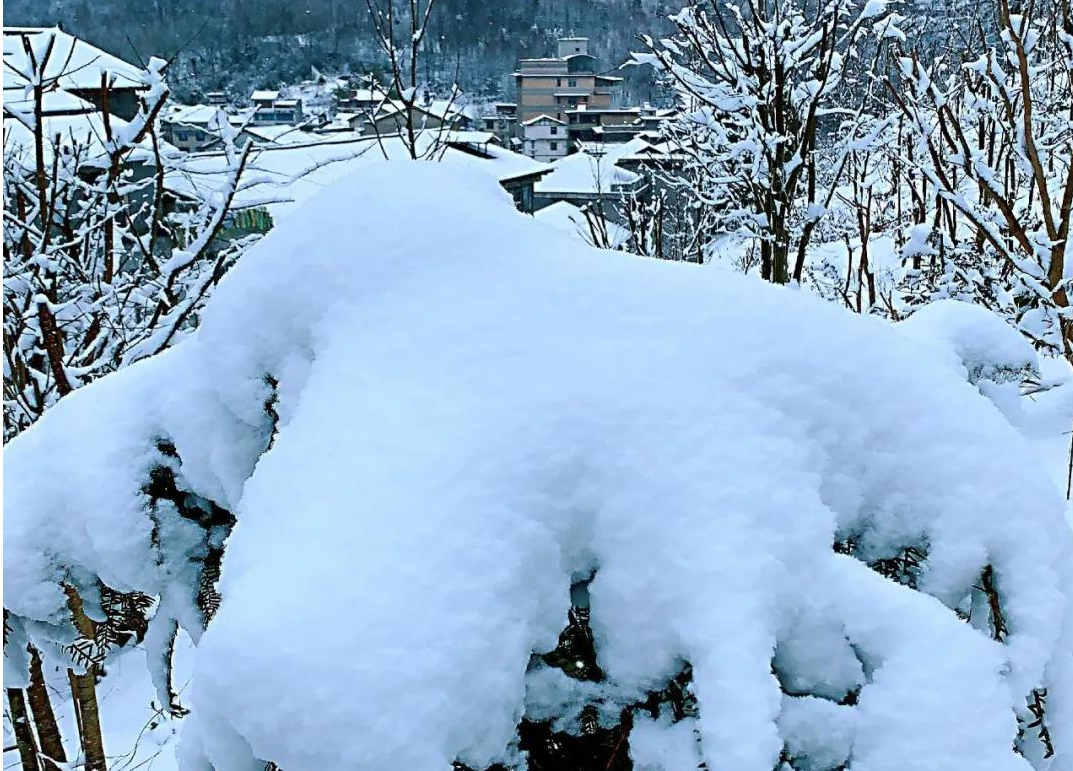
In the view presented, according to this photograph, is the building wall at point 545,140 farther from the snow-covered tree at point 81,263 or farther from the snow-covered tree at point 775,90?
the snow-covered tree at point 81,263

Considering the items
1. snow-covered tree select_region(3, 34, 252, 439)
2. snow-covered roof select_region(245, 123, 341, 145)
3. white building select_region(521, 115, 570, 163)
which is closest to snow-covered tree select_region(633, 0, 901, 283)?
snow-covered roof select_region(245, 123, 341, 145)

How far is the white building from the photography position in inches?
1533

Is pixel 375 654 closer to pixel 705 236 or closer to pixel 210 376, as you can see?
pixel 210 376

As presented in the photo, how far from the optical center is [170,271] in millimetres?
3881

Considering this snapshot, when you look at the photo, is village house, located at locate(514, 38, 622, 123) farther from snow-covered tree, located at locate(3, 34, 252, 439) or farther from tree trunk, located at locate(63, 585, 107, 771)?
tree trunk, located at locate(63, 585, 107, 771)

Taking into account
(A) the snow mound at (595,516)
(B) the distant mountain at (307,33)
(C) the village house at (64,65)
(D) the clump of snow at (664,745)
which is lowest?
(D) the clump of snow at (664,745)

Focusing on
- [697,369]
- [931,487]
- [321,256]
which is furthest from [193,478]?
[931,487]

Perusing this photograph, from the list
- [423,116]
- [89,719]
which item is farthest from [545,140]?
[89,719]

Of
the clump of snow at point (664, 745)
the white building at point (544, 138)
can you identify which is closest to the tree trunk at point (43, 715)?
the clump of snow at point (664, 745)

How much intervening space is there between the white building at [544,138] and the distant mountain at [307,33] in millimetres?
3447

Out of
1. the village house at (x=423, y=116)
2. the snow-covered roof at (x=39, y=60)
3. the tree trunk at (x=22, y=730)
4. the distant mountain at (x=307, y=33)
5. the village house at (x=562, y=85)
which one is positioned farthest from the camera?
the village house at (x=562, y=85)

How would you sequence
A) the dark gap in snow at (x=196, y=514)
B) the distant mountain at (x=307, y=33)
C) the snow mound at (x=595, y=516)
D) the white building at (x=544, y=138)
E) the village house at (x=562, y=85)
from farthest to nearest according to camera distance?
the village house at (x=562, y=85)
the white building at (x=544, y=138)
the distant mountain at (x=307, y=33)
the dark gap in snow at (x=196, y=514)
the snow mound at (x=595, y=516)

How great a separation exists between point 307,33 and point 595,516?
31.2 m

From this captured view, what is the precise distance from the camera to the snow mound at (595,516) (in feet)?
3.36
